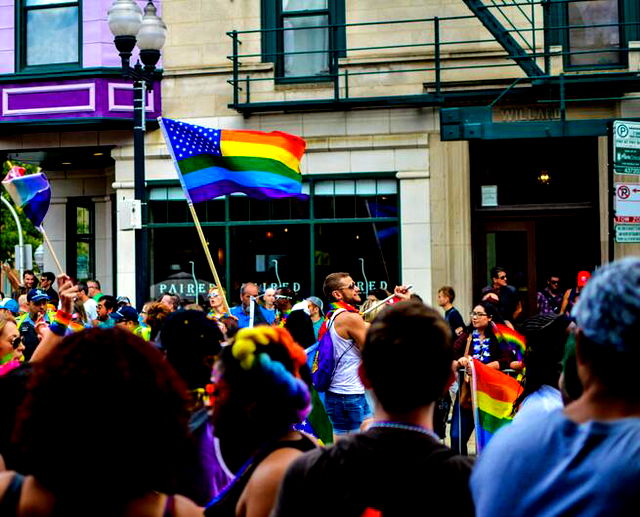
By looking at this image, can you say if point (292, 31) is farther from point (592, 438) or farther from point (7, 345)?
point (592, 438)

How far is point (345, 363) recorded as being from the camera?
369 inches

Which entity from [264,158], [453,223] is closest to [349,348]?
[264,158]

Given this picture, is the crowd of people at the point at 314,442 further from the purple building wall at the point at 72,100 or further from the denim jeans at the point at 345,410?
the purple building wall at the point at 72,100

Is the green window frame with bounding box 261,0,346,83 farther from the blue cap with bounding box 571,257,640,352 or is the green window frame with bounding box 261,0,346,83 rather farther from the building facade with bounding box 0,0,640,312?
the blue cap with bounding box 571,257,640,352

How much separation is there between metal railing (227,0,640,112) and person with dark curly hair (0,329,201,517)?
14.0 meters

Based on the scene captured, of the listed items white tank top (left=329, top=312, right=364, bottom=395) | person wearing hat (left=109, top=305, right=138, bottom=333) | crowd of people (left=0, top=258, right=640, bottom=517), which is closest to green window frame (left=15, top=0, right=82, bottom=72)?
person wearing hat (left=109, top=305, right=138, bottom=333)

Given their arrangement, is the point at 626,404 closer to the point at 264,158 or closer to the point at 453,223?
the point at 264,158

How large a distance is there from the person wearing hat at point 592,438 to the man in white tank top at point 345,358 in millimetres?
6523

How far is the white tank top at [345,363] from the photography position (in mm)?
9359

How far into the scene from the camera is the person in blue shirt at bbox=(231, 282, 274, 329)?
12073mm

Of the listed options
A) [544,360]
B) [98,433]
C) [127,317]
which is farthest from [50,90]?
[98,433]

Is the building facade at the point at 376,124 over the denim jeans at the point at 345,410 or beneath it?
over

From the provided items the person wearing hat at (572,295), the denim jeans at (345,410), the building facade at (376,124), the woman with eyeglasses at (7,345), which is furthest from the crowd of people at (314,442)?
the building facade at (376,124)

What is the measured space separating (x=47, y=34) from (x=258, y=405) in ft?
53.1
